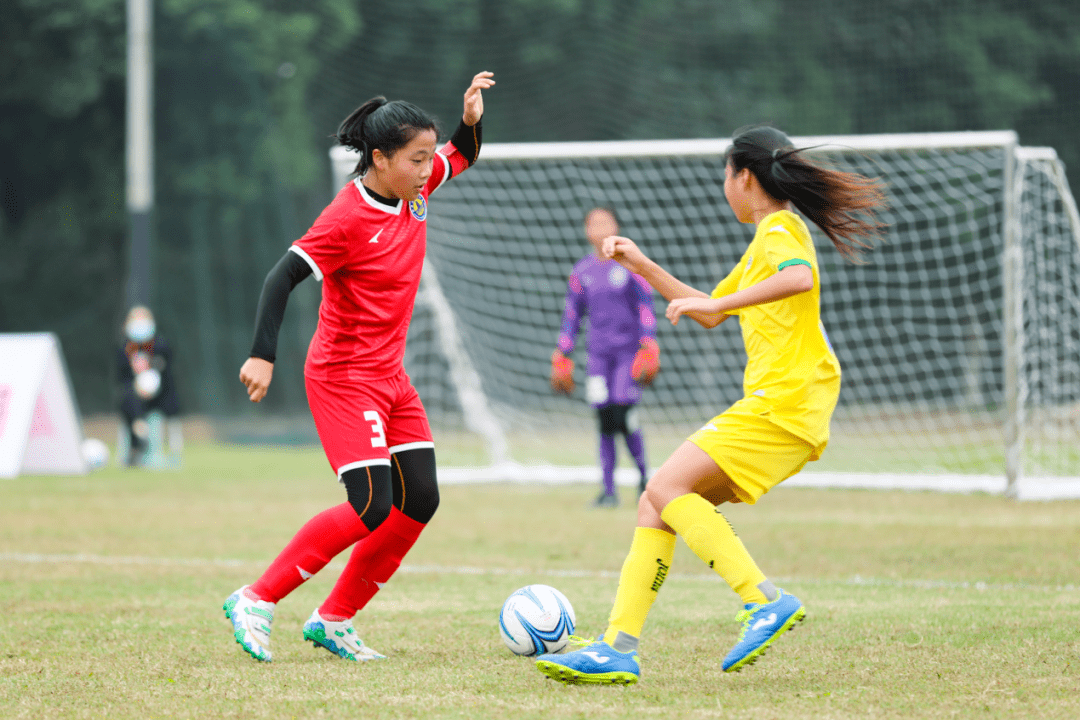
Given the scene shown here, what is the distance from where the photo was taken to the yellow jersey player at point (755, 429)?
12.1 ft

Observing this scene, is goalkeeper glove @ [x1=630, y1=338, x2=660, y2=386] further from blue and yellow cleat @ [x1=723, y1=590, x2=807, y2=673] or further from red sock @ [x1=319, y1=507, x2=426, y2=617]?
blue and yellow cleat @ [x1=723, y1=590, x2=807, y2=673]

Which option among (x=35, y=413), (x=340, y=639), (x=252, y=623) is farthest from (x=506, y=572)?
(x=35, y=413)

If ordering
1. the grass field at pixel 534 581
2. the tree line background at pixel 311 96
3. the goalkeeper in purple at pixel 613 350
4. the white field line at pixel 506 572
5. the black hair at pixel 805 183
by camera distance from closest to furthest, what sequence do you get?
the grass field at pixel 534 581 → the black hair at pixel 805 183 → the white field line at pixel 506 572 → the goalkeeper in purple at pixel 613 350 → the tree line background at pixel 311 96

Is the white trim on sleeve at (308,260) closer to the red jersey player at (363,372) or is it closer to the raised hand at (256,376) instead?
the red jersey player at (363,372)

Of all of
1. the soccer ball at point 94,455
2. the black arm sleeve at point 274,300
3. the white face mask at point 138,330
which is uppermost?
the black arm sleeve at point 274,300

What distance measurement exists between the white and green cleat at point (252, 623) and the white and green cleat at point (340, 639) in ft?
0.55

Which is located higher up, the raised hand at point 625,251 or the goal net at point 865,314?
the raised hand at point 625,251

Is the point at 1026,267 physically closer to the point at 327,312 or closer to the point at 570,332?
the point at 570,332

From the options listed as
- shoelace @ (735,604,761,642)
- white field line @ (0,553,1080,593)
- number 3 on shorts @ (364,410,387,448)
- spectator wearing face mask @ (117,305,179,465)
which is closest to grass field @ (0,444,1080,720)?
white field line @ (0,553,1080,593)

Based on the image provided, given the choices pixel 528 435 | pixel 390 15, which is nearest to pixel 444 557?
pixel 528 435

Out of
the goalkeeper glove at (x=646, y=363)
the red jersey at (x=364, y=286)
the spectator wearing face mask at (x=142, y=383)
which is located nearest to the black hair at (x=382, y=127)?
the red jersey at (x=364, y=286)

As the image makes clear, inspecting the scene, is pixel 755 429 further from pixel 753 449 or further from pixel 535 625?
pixel 535 625

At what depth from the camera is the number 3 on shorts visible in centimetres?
427

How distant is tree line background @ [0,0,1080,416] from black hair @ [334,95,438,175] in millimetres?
17462
